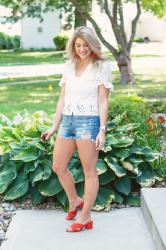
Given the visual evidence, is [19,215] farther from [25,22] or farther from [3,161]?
[25,22]

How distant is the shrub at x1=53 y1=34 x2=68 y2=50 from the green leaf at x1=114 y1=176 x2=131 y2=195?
101 feet

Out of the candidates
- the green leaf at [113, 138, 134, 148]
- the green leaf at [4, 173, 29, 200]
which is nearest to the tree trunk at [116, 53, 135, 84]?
the green leaf at [113, 138, 134, 148]

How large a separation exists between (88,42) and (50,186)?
1.68 metres

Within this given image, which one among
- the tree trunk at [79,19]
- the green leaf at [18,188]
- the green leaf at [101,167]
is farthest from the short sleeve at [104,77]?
the tree trunk at [79,19]

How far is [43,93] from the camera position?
52.5 ft

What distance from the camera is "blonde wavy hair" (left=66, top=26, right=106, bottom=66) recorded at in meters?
4.66

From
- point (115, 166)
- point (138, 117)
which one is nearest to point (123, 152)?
point (115, 166)

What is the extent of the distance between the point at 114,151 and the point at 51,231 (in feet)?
4.29

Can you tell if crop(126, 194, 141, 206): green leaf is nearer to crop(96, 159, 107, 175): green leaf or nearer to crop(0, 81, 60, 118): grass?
crop(96, 159, 107, 175): green leaf

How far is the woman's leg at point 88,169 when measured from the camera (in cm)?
474

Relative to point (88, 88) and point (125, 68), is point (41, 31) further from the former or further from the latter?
point (88, 88)

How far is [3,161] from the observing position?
6.23 meters

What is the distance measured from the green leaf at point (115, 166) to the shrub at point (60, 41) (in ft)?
101

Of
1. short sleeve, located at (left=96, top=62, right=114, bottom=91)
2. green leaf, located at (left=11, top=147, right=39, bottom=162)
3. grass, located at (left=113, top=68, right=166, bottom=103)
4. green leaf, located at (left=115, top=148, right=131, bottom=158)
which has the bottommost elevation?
grass, located at (left=113, top=68, right=166, bottom=103)
